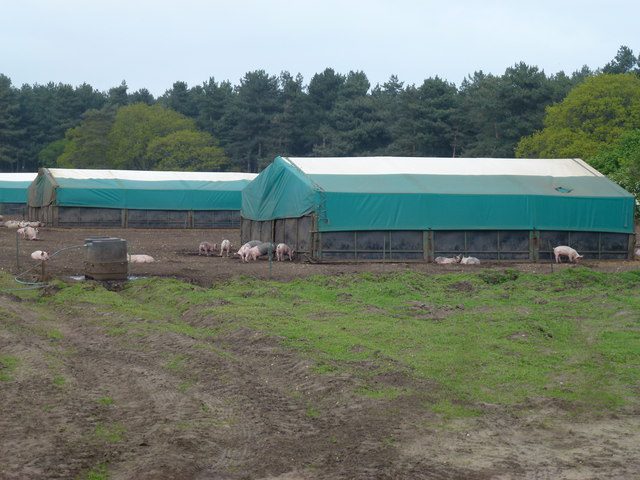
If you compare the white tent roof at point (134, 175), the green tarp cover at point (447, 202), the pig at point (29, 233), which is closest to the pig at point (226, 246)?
the green tarp cover at point (447, 202)

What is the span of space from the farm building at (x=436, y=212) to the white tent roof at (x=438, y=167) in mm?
81

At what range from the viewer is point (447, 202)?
31.8 meters

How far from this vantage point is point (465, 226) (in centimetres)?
3180

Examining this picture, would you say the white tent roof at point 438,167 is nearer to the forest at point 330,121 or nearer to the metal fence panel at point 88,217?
the forest at point 330,121

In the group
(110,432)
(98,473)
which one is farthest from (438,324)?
(98,473)

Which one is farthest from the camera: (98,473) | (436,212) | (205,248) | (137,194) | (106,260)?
(137,194)

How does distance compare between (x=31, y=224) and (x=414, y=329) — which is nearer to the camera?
(x=414, y=329)

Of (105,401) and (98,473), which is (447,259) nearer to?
(105,401)

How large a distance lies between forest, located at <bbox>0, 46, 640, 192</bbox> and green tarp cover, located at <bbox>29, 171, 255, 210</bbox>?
22503 mm

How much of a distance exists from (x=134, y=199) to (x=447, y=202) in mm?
30810

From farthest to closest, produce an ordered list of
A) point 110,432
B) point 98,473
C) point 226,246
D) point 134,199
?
point 134,199
point 226,246
point 110,432
point 98,473

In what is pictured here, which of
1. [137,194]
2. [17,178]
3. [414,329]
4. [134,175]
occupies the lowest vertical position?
[414,329]

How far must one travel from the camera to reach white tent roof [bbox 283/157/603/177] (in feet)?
112

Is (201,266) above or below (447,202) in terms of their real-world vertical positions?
below
